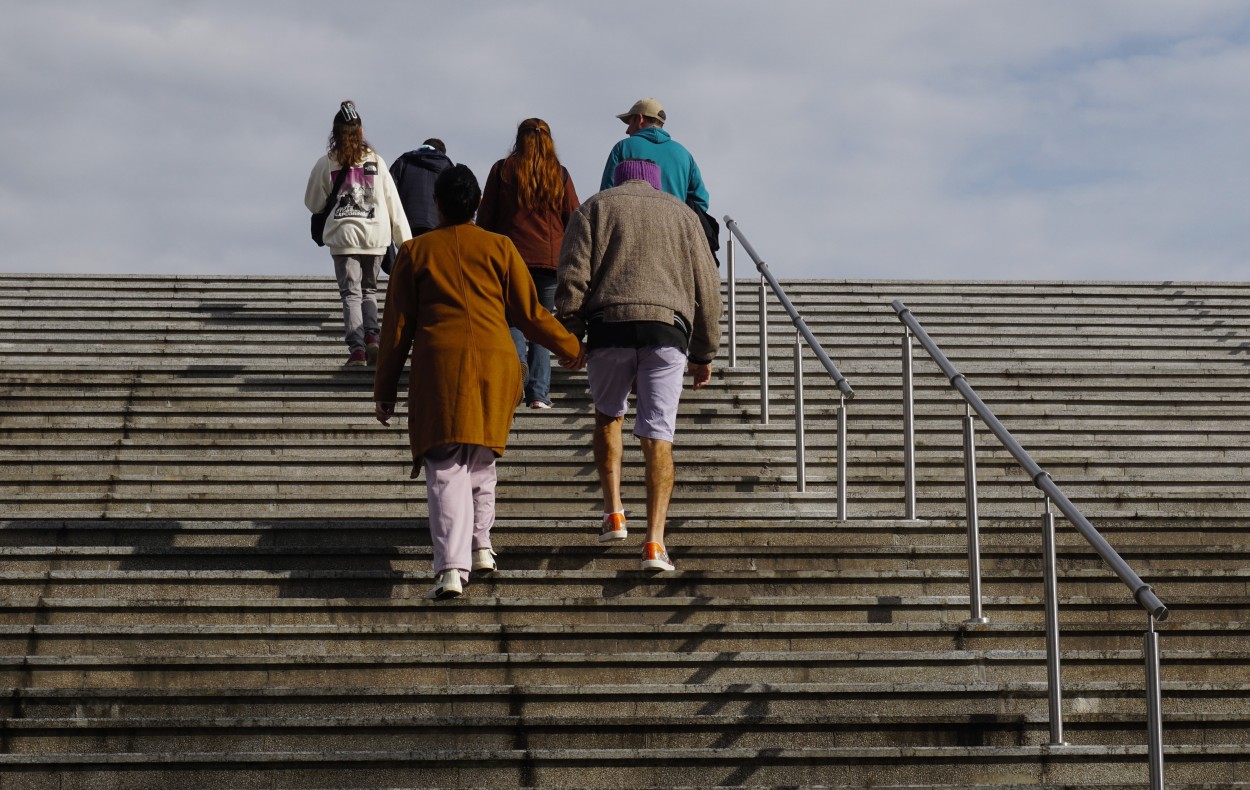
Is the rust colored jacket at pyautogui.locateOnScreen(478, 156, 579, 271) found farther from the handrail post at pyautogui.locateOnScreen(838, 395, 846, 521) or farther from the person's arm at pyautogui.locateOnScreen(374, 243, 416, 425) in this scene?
the person's arm at pyautogui.locateOnScreen(374, 243, 416, 425)

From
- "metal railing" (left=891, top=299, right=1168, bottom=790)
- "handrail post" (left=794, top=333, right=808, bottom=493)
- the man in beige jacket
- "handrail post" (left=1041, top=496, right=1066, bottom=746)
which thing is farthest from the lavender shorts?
"handrail post" (left=1041, top=496, right=1066, bottom=746)

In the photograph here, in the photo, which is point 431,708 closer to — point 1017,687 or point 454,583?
point 454,583

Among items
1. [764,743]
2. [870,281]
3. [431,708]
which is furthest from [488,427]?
[870,281]

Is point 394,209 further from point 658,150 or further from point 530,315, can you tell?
point 530,315

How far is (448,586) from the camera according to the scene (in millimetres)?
6492

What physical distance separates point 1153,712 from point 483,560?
2573 millimetres

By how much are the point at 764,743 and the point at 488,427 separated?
163cm

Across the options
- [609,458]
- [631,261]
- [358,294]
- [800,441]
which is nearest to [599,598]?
[609,458]

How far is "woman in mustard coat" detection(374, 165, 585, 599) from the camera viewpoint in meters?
6.64

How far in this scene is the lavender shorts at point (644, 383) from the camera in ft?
23.4

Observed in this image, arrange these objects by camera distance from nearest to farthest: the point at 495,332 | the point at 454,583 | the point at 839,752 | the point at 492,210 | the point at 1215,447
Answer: the point at 839,752 < the point at 454,583 < the point at 495,332 < the point at 1215,447 < the point at 492,210

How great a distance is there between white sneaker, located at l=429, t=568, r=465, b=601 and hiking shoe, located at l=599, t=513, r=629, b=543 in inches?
30.0

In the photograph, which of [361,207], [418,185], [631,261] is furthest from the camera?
[418,185]

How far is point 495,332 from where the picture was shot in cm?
692
